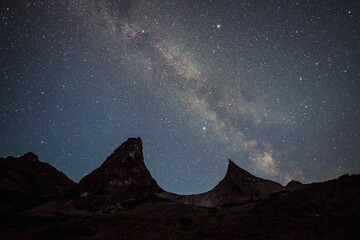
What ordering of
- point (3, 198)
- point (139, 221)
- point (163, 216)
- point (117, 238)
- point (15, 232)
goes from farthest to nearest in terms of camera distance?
point (3, 198) → point (163, 216) → point (139, 221) → point (15, 232) → point (117, 238)

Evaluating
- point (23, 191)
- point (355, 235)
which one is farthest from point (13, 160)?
point (355, 235)

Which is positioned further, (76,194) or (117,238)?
(76,194)

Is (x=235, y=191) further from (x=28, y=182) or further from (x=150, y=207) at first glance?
(x=28, y=182)

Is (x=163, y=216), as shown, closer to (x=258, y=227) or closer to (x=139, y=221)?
(x=139, y=221)

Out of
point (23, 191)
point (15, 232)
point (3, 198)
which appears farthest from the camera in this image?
point (23, 191)

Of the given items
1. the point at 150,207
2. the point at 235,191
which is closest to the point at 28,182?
the point at 150,207

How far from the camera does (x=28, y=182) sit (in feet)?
202

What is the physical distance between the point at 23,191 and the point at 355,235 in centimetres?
8153

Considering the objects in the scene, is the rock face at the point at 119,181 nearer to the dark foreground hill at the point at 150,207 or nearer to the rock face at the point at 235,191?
→ the dark foreground hill at the point at 150,207

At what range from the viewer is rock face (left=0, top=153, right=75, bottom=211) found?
45.4m

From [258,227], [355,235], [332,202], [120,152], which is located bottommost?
[258,227]

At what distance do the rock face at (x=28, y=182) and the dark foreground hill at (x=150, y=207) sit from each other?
0.82 feet

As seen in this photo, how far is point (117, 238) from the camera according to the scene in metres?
21.5

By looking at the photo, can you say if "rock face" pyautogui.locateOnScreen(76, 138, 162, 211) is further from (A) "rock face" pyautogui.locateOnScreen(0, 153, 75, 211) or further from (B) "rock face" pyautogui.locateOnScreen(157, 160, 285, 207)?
(B) "rock face" pyautogui.locateOnScreen(157, 160, 285, 207)
